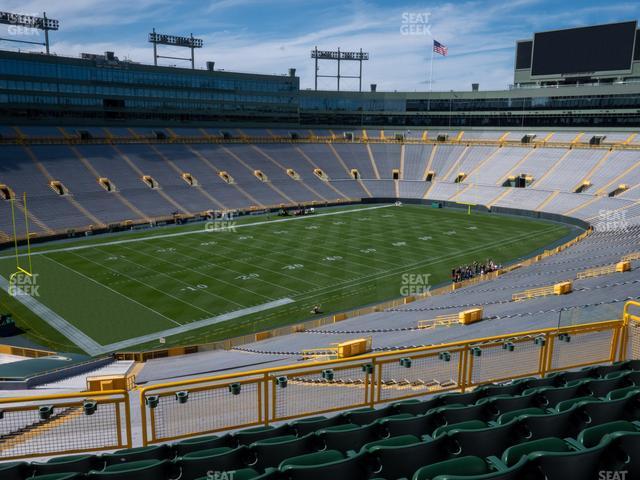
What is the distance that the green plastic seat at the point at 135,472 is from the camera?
4.65m

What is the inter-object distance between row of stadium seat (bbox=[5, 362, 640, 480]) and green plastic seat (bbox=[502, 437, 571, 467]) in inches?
0.4

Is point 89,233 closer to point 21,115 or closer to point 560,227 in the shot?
point 21,115

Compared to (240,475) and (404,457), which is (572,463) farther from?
(240,475)

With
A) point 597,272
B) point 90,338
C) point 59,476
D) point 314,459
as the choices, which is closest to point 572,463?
point 314,459

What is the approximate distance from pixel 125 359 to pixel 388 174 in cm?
5560

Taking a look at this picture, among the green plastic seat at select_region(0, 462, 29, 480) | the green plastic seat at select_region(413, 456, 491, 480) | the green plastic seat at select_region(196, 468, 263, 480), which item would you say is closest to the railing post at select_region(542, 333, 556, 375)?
the green plastic seat at select_region(413, 456, 491, 480)

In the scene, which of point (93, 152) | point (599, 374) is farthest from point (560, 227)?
point (93, 152)

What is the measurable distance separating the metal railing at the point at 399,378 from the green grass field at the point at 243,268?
14.9 meters

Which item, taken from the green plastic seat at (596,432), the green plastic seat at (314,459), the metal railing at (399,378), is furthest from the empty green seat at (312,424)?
the green plastic seat at (596,432)

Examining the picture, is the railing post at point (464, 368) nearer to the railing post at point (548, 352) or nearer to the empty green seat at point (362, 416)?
the railing post at point (548, 352)

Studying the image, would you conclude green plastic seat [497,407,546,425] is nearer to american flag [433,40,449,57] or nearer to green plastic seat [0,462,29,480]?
green plastic seat [0,462,29,480]

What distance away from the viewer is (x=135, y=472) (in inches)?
187

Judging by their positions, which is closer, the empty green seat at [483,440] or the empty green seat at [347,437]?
the empty green seat at [483,440]

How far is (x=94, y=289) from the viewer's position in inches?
1203
